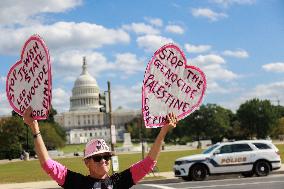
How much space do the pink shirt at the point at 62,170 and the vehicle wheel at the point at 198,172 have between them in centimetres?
1915

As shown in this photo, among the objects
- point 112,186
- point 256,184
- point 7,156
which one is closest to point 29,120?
point 112,186

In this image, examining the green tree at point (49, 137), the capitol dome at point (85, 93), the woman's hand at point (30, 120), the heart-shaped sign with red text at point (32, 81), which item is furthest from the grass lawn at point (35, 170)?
the capitol dome at point (85, 93)

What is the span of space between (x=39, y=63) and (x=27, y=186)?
66.7 ft

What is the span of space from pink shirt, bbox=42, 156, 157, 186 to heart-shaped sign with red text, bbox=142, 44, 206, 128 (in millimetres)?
360

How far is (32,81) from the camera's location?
4367 millimetres

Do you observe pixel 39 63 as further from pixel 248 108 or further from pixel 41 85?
pixel 248 108

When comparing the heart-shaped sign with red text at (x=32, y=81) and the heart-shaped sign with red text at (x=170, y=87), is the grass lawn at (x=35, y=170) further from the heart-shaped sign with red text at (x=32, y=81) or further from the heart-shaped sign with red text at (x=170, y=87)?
the heart-shaped sign with red text at (x=170, y=87)

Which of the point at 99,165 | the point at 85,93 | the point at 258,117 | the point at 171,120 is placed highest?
the point at 85,93

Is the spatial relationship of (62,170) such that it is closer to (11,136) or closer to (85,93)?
(11,136)

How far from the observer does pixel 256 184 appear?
65.5ft

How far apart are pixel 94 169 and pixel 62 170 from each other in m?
0.24

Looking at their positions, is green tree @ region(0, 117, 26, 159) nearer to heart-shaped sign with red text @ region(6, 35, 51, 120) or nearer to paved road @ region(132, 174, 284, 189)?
paved road @ region(132, 174, 284, 189)

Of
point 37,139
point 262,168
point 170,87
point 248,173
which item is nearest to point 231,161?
point 248,173

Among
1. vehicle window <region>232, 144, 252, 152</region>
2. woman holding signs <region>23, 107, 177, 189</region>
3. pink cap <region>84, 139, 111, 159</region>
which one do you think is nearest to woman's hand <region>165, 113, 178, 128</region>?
woman holding signs <region>23, 107, 177, 189</region>
